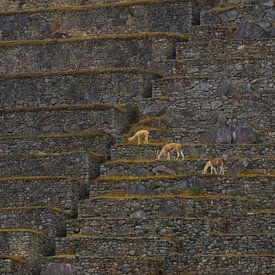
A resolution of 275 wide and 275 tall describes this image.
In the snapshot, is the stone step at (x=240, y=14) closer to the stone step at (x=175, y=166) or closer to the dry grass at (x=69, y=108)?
the dry grass at (x=69, y=108)

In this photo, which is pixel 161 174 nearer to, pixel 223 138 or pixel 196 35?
pixel 223 138

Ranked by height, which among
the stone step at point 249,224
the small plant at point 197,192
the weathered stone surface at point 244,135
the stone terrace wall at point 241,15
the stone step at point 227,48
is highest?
the stone terrace wall at point 241,15

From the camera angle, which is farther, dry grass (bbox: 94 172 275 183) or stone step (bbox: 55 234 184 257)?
dry grass (bbox: 94 172 275 183)

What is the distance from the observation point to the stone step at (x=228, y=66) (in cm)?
6462

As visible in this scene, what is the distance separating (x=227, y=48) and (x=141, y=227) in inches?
422

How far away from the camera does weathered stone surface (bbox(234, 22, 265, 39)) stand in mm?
66438

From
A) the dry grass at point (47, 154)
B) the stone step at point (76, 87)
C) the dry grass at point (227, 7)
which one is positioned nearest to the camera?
the dry grass at point (47, 154)

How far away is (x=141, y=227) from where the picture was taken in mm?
58094

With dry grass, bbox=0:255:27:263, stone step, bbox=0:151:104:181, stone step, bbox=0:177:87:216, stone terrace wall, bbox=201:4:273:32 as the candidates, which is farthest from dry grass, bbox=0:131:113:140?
dry grass, bbox=0:255:27:263

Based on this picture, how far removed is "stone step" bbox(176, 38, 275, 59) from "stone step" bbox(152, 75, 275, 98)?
1.62 meters

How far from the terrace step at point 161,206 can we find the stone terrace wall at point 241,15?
33.8 ft

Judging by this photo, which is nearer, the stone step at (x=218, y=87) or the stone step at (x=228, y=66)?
the stone step at (x=218, y=87)

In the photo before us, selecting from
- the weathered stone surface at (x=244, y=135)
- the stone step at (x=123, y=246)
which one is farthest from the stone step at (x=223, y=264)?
the weathered stone surface at (x=244, y=135)

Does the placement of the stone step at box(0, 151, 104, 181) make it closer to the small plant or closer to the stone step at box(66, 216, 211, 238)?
the stone step at box(66, 216, 211, 238)
